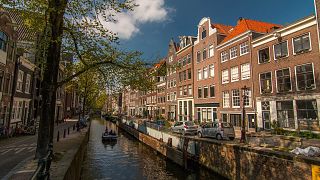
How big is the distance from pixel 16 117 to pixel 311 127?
32.3 m

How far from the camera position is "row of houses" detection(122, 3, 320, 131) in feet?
75.7

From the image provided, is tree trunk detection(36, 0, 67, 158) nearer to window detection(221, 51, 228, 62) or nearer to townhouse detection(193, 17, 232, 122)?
window detection(221, 51, 228, 62)

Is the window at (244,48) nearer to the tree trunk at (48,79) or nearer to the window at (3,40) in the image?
the tree trunk at (48,79)

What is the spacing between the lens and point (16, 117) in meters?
26.9

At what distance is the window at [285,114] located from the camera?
2466 centimetres

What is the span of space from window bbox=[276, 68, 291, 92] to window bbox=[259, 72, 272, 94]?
1197 mm

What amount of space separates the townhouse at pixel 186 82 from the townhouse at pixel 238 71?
990 centimetres

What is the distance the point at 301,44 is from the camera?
24.1 metres

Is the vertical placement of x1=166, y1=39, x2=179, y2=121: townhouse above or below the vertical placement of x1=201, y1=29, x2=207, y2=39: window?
below

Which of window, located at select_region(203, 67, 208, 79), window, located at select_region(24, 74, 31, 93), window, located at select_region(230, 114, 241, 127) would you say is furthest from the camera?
window, located at select_region(203, 67, 208, 79)

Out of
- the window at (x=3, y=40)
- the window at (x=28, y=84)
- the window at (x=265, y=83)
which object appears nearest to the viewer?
the window at (x=3, y=40)

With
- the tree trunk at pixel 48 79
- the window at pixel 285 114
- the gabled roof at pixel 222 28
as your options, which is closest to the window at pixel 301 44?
the window at pixel 285 114

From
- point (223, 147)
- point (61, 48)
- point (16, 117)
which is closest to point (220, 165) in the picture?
point (223, 147)

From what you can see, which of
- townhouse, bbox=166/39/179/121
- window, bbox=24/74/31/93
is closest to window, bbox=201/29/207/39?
townhouse, bbox=166/39/179/121
